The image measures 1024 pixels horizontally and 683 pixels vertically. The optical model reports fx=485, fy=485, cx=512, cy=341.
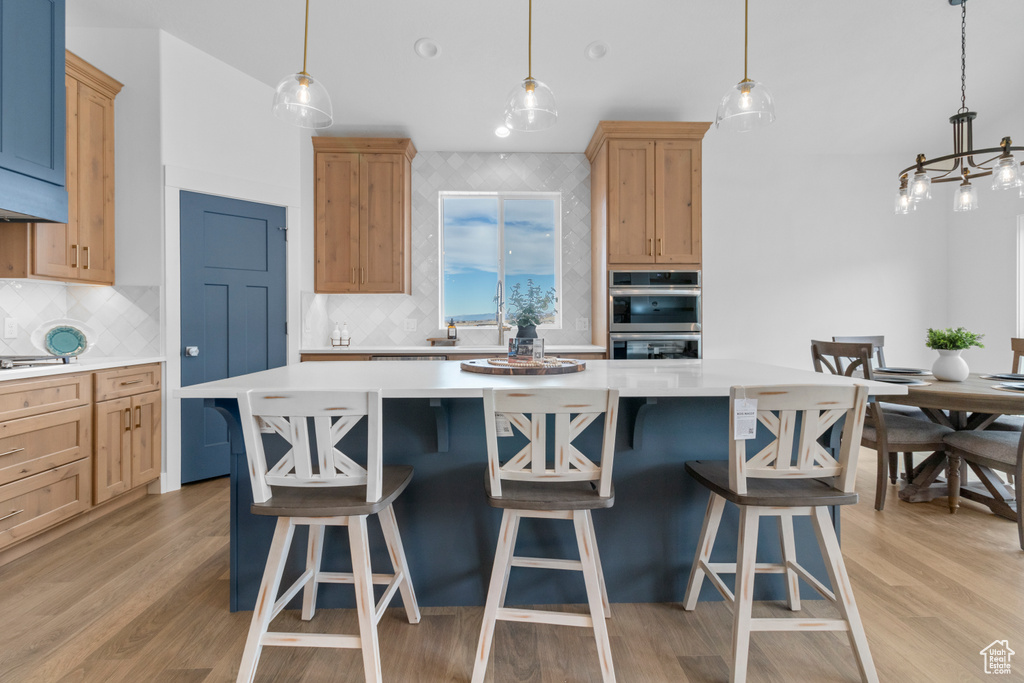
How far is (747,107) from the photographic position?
1.98 m

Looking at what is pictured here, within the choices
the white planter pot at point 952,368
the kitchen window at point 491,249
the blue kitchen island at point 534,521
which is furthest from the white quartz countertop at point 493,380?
the kitchen window at point 491,249

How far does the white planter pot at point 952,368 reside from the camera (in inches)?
113

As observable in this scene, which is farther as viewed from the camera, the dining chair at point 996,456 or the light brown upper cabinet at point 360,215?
the light brown upper cabinet at point 360,215

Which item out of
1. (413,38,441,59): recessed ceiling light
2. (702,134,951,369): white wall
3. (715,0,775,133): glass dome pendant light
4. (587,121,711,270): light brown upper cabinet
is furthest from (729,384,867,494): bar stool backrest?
(702,134,951,369): white wall

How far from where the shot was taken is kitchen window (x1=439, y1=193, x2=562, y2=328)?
15.9 ft

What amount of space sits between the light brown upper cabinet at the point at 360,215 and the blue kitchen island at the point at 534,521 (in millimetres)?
2475

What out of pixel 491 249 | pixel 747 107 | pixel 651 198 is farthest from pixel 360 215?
pixel 747 107

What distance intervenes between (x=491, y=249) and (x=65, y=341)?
10.8ft

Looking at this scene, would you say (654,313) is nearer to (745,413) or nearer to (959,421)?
→ (959,421)

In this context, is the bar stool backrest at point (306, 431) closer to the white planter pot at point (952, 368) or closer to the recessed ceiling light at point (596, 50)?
the recessed ceiling light at point (596, 50)

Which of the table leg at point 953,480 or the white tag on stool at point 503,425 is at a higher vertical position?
the white tag on stool at point 503,425

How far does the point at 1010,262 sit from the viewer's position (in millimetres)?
4238

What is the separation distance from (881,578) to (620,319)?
96.2 inches

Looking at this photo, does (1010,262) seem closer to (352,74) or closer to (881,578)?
(881,578)
